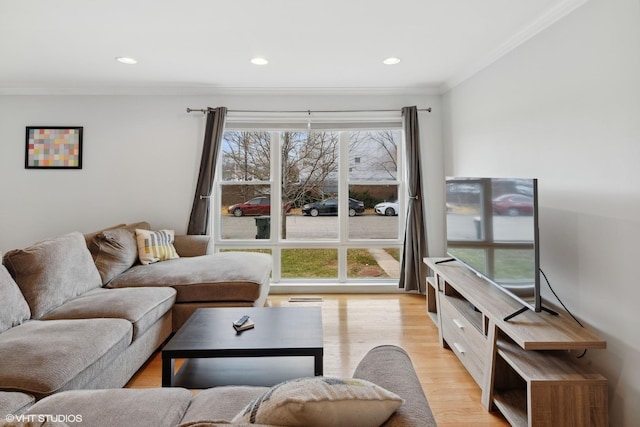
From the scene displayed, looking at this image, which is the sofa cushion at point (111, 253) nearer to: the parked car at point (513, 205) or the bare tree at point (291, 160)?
the bare tree at point (291, 160)

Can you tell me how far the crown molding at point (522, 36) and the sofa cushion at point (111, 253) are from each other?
3.59 m

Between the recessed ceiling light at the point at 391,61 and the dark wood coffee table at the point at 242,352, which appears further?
the recessed ceiling light at the point at 391,61

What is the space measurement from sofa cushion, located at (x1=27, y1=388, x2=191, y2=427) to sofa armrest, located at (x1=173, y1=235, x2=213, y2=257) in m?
2.35

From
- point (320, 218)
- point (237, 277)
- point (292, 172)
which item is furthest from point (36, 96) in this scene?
point (320, 218)

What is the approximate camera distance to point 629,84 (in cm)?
160

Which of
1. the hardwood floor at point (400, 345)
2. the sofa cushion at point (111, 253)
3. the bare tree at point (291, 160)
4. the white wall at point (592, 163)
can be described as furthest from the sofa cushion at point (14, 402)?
the bare tree at point (291, 160)

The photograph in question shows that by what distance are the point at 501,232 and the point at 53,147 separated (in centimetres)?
458

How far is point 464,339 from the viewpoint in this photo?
2227 mm

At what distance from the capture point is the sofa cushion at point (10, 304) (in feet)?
6.00

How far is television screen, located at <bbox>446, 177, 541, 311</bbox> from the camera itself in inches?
71.3

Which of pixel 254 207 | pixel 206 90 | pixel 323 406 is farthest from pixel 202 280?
pixel 323 406

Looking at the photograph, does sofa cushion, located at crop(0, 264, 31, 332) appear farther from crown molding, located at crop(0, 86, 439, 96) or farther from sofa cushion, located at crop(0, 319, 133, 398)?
crown molding, located at crop(0, 86, 439, 96)

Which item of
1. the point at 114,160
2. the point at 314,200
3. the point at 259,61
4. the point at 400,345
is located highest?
the point at 259,61

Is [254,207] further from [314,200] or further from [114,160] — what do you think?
[114,160]
